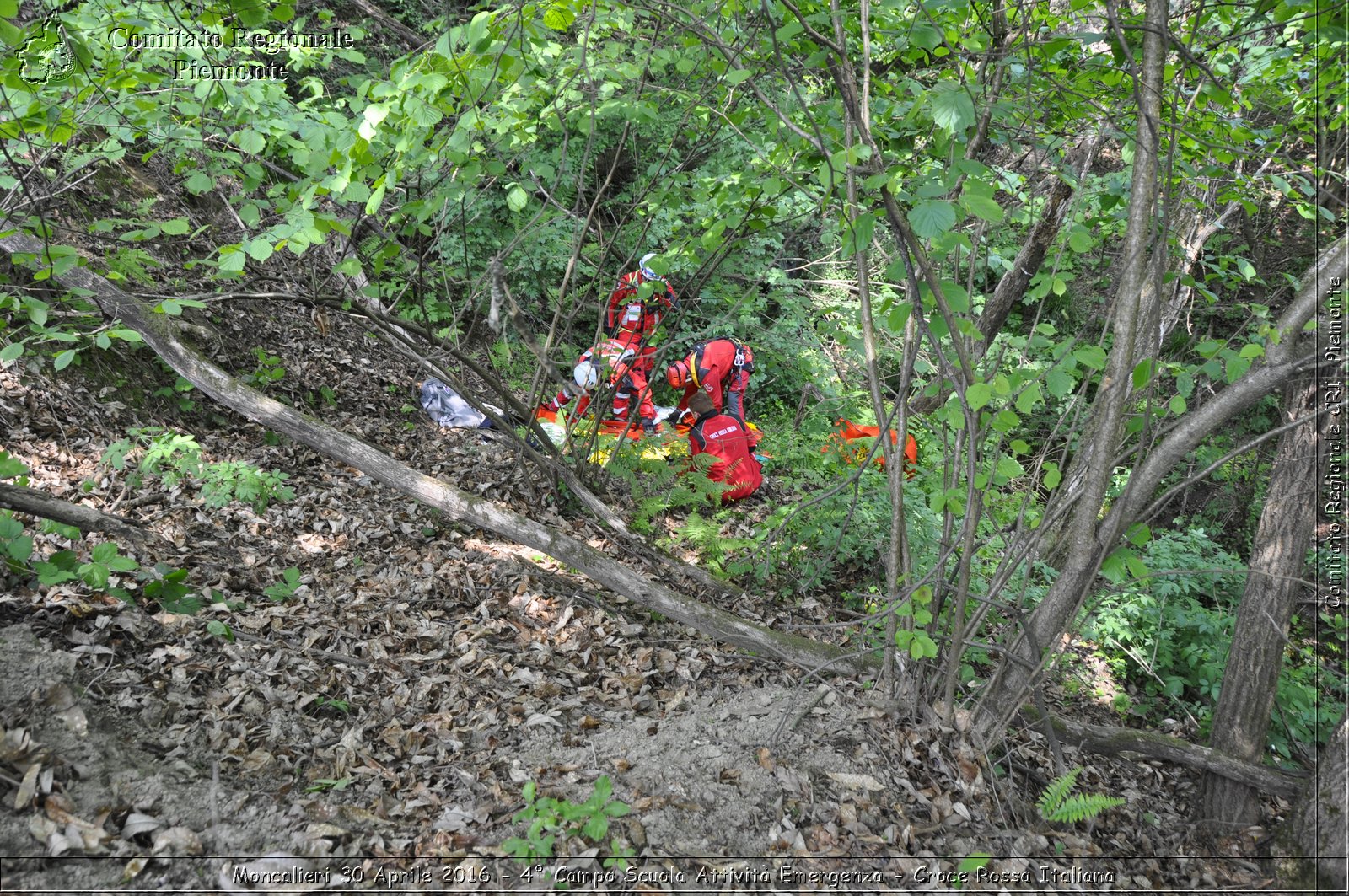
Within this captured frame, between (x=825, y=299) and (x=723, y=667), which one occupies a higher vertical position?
(x=825, y=299)

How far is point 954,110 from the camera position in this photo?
2.44 m

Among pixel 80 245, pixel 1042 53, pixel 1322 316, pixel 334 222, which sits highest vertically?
pixel 1042 53

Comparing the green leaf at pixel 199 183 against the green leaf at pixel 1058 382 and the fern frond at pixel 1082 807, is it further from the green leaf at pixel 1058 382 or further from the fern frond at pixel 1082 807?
the fern frond at pixel 1082 807

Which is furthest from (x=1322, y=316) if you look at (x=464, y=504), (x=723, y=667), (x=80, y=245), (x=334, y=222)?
(x=80, y=245)

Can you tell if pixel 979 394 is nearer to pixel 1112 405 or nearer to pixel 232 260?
→ pixel 1112 405

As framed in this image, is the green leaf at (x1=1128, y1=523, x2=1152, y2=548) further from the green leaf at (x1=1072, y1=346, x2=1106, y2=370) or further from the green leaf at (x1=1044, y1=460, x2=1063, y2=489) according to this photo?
the green leaf at (x1=1072, y1=346, x2=1106, y2=370)

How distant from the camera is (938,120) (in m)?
2.42

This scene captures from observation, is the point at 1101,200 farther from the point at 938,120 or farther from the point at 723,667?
the point at 723,667

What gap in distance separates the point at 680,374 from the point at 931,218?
193 inches

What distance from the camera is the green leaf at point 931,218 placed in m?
2.40

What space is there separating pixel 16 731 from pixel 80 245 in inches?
189

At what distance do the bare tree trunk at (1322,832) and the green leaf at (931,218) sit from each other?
7.55ft

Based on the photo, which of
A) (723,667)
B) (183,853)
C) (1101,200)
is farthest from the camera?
(723,667)

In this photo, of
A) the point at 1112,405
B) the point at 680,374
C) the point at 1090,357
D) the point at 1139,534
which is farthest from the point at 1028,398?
the point at 680,374
